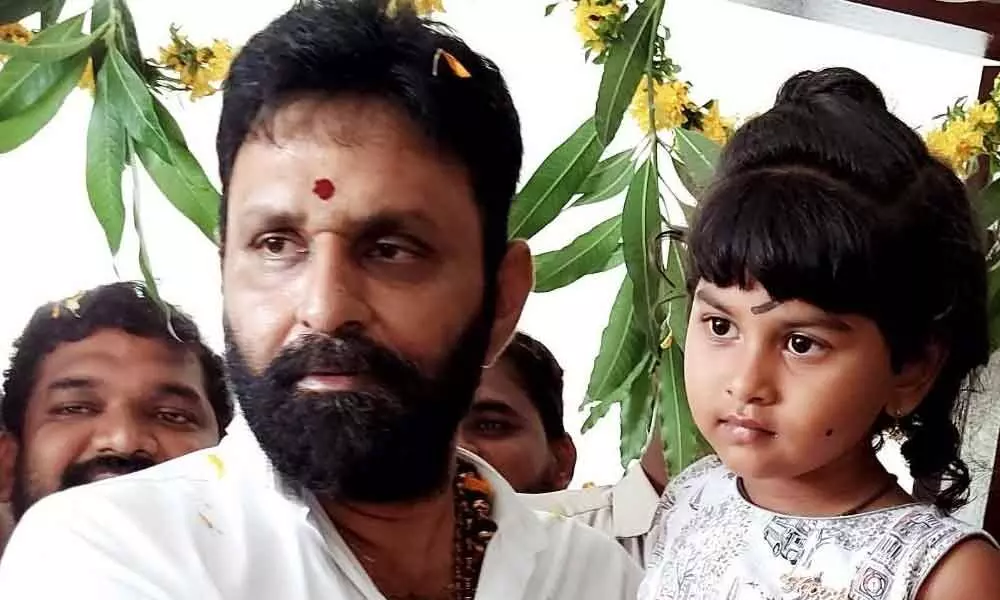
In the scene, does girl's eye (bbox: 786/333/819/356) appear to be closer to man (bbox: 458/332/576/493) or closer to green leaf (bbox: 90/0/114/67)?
man (bbox: 458/332/576/493)

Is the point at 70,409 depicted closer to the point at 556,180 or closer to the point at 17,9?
the point at 17,9

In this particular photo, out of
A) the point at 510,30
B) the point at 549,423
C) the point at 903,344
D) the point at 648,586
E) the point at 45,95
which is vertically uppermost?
the point at 510,30

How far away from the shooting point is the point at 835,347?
906mm

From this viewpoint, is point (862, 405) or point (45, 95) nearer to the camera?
point (862, 405)

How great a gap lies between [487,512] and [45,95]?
57 centimetres

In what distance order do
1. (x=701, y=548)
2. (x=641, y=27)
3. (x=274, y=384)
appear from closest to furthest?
1. (x=274, y=384)
2. (x=701, y=548)
3. (x=641, y=27)

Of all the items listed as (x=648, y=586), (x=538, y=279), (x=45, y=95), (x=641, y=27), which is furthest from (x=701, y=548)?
(x=45, y=95)

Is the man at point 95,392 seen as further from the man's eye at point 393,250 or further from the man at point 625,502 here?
the man at point 625,502

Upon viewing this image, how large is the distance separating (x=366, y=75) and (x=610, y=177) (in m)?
0.37

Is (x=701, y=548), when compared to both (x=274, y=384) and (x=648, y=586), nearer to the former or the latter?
→ (x=648, y=586)

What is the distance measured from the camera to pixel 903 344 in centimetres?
93

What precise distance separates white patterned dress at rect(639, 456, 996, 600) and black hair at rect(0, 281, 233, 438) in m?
0.48

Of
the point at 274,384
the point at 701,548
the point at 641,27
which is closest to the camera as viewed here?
the point at 274,384

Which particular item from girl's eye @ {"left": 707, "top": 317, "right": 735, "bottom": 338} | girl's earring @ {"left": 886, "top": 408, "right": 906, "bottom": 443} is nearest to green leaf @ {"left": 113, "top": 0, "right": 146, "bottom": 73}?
→ girl's eye @ {"left": 707, "top": 317, "right": 735, "bottom": 338}
